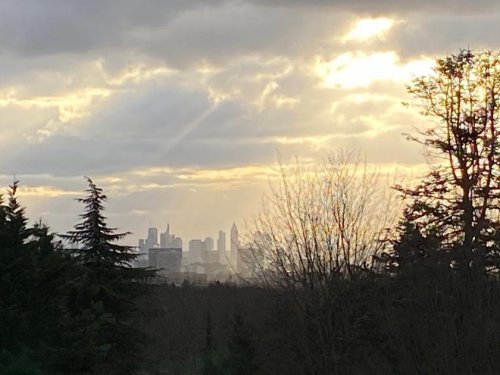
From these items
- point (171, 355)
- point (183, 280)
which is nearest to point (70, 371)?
point (171, 355)

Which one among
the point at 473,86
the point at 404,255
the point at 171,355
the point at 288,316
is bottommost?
the point at 171,355

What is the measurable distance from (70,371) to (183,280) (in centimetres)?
4067

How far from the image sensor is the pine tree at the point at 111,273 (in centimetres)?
2777

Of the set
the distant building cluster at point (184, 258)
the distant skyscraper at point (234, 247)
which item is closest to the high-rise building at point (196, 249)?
the distant building cluster at point (184, 258)

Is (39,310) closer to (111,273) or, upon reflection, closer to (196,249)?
(111,273)

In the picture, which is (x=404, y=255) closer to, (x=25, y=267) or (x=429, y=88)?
(x=25, y=267)

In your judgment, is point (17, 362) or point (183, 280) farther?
point (183, 280)

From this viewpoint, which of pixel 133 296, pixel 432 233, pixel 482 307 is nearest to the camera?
pixel 482 307

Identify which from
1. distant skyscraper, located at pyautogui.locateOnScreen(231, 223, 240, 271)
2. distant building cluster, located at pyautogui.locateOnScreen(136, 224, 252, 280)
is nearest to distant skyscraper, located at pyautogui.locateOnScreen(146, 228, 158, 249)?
distant building cluster, located at pyautogui.locateOnScreen(136, 224, 252, 280)

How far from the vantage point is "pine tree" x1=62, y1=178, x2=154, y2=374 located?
91.1ft

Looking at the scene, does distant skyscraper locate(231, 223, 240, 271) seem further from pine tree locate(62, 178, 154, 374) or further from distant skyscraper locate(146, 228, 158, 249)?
distant skyscraper locate(146, 228, 158, 249)

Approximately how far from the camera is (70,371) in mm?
19312

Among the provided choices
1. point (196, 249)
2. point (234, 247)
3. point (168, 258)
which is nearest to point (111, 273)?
point (234, 247)

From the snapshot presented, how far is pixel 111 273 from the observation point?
2806cm
